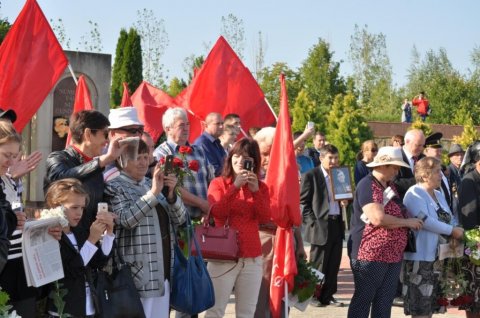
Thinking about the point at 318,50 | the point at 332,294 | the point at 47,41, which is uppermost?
the point at 318,50

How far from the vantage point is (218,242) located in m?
7.43

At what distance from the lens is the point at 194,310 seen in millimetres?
6785

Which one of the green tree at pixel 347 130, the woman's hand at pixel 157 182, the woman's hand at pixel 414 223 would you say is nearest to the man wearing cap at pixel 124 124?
the woman's hand at pixel 157 182

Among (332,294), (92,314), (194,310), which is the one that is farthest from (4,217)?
(332,294)

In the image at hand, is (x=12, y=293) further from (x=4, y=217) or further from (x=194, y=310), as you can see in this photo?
(x=194, y=310)

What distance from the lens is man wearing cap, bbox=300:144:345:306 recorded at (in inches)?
424

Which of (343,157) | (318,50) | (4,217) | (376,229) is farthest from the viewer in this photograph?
(318,50)

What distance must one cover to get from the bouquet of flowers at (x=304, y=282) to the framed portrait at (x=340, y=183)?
81.0 inches

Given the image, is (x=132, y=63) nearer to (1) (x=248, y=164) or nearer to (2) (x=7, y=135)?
(1) (x=248, y=164)

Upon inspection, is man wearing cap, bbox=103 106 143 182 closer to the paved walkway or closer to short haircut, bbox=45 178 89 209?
short haircut, bbox=45 178 89 209

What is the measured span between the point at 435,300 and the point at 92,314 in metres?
3.85

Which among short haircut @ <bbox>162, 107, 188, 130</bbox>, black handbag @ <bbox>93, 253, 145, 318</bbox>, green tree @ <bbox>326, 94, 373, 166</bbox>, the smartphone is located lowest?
black handbag @ <bbox>93, 253, 145, 318</bbox>

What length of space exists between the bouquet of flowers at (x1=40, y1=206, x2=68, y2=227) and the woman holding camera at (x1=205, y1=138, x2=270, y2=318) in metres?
2.08

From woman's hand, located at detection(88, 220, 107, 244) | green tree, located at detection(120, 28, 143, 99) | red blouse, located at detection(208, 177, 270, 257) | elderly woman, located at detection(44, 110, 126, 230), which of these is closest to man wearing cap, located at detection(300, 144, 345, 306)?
red blouse, located at detection(208, 177, 270, 257)
